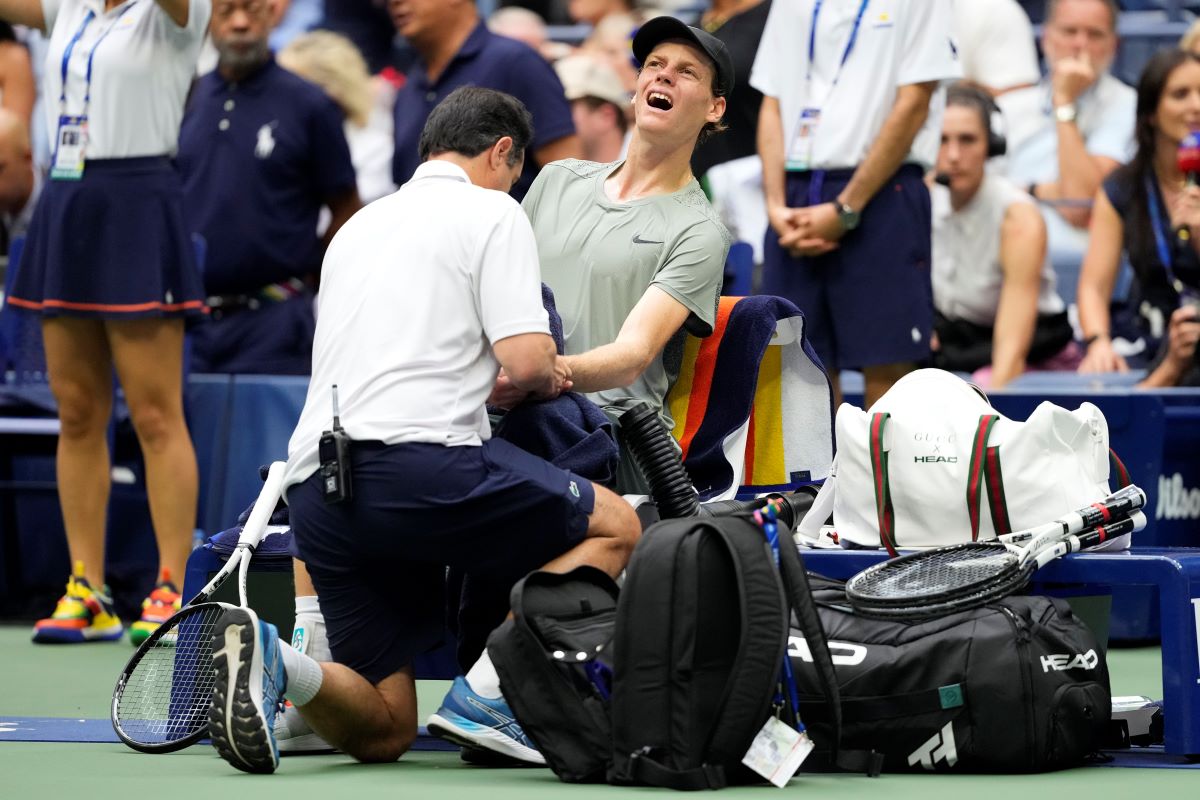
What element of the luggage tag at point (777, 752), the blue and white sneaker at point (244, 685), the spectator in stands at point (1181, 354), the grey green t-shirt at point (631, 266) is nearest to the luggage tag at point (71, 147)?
the grey green t-shirt at point (631, 266)

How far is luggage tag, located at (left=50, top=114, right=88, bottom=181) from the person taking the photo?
5988mm

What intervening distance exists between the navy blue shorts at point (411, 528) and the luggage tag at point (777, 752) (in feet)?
1.90

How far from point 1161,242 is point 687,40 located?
293 centimetres

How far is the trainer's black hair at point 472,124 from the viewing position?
4.12 m

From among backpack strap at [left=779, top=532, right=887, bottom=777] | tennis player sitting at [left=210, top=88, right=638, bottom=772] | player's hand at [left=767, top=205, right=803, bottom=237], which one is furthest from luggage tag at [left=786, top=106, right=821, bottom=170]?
backpack strap at [left=779, top=532, right=887, bottom=777]

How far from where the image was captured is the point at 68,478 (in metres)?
6.20

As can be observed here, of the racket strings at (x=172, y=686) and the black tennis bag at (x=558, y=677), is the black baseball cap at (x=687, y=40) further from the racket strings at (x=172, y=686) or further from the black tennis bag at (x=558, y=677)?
the racket strings at (x=172, y=686)

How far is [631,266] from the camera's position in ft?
15.2

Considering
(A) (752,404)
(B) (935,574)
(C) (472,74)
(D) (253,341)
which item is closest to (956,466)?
(B) (935,574)

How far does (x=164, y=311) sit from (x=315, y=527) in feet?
7.49

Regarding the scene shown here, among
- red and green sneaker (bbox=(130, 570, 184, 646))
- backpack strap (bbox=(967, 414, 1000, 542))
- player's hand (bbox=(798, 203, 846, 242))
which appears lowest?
red and green sneaker (bbox=(130, 570, 184, 646))

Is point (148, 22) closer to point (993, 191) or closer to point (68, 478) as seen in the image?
point (68, 478)

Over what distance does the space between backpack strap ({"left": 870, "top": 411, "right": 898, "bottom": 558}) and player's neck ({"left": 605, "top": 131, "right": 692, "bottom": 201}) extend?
0.87 meters

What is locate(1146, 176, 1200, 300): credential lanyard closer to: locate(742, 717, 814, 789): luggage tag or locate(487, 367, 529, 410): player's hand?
locate(487, 367, 529, 410): player's hand
